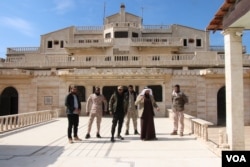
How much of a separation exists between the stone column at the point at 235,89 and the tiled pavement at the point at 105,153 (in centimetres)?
82

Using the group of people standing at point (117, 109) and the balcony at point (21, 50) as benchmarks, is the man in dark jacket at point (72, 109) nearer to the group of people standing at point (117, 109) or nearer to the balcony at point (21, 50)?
the group of people standing at point (117, 109)

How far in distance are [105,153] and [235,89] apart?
3817 mm

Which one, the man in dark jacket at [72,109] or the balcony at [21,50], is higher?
the balcony at [21,50]

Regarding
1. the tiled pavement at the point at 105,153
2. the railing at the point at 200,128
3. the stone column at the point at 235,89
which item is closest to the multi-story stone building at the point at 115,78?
the railing at the point at 200,128

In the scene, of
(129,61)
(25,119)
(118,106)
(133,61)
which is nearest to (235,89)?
(118,106)

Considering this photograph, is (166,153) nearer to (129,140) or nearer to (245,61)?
(129,140)

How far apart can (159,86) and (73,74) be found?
6.24 m

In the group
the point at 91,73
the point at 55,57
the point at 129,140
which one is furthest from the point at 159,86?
the point at 129,140

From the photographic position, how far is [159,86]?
22.0 metres

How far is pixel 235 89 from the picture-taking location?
812 centimetres

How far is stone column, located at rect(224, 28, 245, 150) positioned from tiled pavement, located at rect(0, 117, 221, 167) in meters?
0.82

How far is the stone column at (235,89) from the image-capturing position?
8.03 meters

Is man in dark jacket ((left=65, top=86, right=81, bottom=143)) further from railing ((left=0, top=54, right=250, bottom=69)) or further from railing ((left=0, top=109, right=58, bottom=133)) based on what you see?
railing ((left=0, top=54, right=250, bottom=69))

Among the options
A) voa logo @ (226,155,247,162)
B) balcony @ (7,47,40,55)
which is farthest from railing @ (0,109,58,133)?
balcony @ (7,47,40,55)
